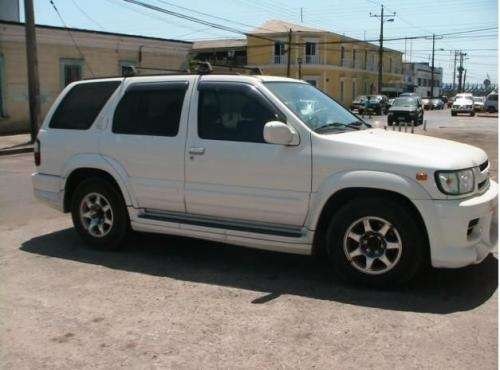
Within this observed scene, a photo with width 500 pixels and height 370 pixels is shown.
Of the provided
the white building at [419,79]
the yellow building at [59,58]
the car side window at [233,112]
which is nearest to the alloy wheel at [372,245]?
the car side window at [233,112]

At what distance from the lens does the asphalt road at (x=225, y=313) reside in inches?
148

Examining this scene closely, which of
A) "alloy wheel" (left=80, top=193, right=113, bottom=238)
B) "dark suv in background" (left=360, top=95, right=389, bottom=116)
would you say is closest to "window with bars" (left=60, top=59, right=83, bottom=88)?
"alloy wheel" (left=80, top=193, right=113, bottom=238)

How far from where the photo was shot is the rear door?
18.6 ft

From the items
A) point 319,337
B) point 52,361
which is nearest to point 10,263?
point 52,361

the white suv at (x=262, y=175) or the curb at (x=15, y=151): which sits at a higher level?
the white suv at (x=262, y=175)

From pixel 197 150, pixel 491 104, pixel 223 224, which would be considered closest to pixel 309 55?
pixel 491 104

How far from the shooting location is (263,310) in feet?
14.8

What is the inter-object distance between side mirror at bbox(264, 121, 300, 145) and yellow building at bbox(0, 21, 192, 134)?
57.8ft

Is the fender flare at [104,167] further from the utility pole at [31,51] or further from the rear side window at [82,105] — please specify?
the utility pole at [31,51]

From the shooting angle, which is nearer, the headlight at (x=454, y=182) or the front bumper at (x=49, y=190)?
the headlight at (x=454, y=182)

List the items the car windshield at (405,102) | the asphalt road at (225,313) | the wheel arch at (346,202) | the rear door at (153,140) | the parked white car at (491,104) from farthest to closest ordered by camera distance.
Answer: the parked white car at (491,104) → the car windshield at (405,102) → the rear door at (153,140) → the wheel arch at (346,202) → the asphalt road at (225,313)

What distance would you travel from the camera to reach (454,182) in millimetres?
4559

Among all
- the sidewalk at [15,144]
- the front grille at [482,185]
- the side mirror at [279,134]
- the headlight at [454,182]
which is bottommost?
the sidewalk at [15,144]

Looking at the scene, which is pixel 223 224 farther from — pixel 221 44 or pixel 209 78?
pixel 221 44
